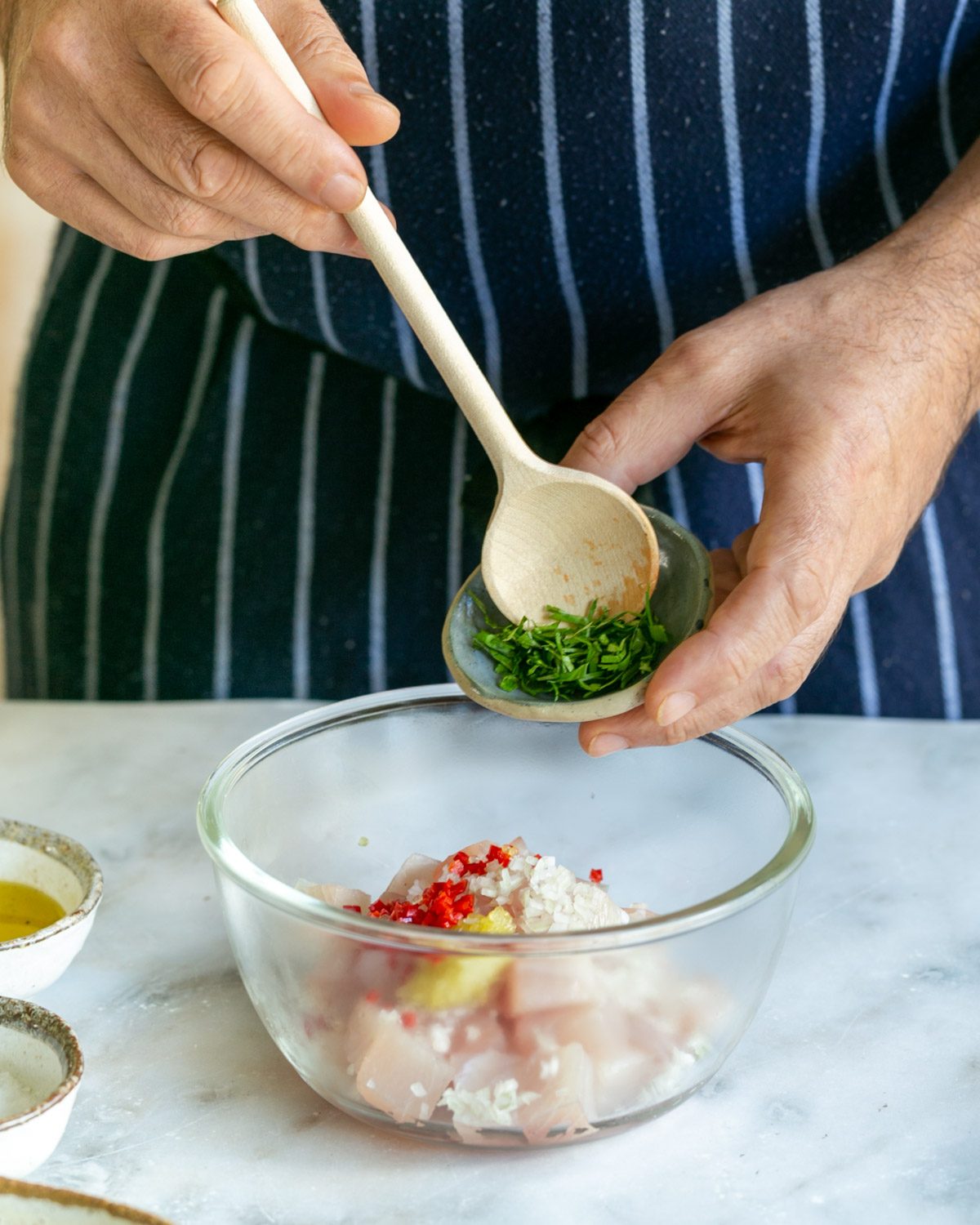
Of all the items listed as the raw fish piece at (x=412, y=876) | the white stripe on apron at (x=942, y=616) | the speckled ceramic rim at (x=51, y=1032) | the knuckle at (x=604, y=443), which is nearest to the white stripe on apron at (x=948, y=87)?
the white stripe on apron at (x=942, y=616)

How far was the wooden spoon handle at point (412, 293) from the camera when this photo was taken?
84 cm

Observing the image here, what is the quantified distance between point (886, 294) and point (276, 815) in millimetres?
624

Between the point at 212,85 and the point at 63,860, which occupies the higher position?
the point at 212,85

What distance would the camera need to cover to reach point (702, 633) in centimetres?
86

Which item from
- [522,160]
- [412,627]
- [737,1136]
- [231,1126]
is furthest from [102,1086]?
[522,160]

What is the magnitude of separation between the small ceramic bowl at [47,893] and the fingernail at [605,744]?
1.13 ft

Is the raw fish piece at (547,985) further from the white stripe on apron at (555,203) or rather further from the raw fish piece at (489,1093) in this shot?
the white stripe on apron at (555,203)

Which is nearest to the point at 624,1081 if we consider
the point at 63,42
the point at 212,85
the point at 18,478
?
the point at 212,85

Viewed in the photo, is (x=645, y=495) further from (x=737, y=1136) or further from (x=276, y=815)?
(x=737, y=1136)

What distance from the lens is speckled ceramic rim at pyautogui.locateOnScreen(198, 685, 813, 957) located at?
27.5 inches

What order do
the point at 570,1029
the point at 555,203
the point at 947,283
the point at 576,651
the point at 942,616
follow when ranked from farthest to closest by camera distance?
the point at 942,616
the point at 555,203
the point at 947,283
the point at 576,651
the point at 570,1029

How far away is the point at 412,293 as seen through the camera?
36.7 inches

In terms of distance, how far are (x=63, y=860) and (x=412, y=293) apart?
46 cm

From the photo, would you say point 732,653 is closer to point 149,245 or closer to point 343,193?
point 343,193
